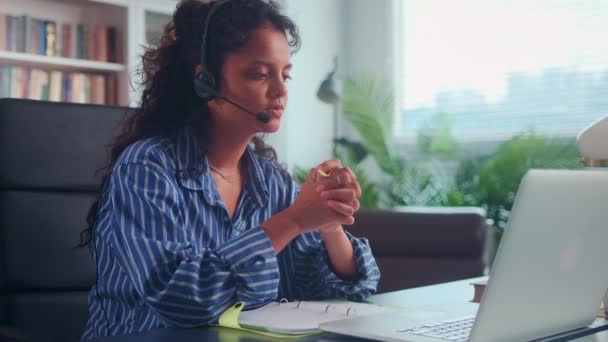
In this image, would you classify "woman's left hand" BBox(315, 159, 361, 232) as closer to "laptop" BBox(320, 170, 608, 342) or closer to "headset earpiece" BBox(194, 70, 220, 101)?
"laptop" BBox(320, 170, 608, 342)

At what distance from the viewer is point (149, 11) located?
12.3 ft

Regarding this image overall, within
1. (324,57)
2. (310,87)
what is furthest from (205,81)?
(324,57)

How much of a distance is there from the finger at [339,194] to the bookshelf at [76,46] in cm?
257

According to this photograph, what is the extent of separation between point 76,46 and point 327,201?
2.80 meters

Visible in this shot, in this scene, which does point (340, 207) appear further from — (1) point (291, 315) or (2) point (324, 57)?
(2) point (324, 57)

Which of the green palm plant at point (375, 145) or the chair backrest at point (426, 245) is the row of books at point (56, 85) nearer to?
the green palm plant at point (375, 145)

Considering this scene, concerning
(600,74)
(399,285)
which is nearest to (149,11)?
(600,74)

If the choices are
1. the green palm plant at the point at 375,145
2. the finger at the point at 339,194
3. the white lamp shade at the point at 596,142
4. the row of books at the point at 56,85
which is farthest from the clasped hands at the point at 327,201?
the green palm plant at the point at 375,145

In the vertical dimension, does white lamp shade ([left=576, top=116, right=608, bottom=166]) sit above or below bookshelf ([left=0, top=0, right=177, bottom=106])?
below

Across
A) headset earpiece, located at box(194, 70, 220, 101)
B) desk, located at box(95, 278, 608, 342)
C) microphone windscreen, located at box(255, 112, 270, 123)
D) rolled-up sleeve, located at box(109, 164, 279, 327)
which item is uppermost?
headset earpiece, located at box(194, 70, 220, 101)

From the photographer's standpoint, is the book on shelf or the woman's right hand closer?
the book on shelf

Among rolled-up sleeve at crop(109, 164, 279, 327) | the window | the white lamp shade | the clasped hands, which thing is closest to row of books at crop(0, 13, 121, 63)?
the window

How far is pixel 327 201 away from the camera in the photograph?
3.53 feet

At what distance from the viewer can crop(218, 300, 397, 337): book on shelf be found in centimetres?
96
